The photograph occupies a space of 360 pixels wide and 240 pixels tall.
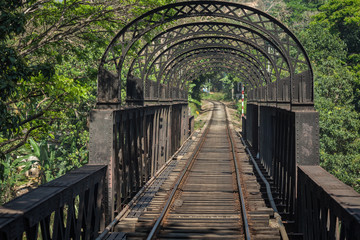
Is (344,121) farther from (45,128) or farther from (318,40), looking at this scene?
(45,128)

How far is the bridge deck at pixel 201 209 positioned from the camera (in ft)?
29.9

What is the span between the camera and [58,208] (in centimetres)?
587

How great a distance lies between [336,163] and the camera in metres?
33.1

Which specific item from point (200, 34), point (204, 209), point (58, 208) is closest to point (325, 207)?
point (58, 208)

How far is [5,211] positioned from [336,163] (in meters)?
32.2

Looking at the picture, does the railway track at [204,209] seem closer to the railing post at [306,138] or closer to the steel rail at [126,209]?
the steel rail at [126,209]

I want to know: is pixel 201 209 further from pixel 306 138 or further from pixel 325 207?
pixel 325 207

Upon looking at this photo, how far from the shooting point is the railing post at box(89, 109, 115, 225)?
29.5ft

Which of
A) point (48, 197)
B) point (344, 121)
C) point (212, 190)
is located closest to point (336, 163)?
point (344, 121)

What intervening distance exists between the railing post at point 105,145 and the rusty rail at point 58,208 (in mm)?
325

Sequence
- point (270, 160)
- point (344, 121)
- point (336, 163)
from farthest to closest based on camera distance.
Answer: point (344, 121), point (336, 163), point (270, 160)

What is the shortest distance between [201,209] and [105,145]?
3914 millimetres

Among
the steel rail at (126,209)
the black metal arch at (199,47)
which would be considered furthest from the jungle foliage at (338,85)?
the steel rail at (126,209)

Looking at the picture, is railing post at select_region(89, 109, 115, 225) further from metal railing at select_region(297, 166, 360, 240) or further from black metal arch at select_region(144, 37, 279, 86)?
black metal arch at select_region(144, 37, 279, 86)
